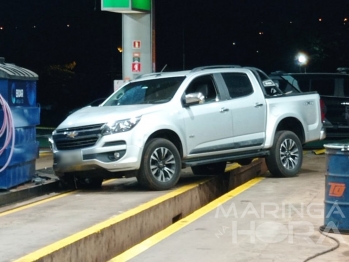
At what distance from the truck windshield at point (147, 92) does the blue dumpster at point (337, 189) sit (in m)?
4.00

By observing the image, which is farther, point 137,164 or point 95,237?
point 137,164

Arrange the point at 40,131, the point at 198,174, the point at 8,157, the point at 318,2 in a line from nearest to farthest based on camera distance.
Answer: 1. the point at 8,157
2. the point at 198,174
3. the point at 40,131
4. the point at 318,2

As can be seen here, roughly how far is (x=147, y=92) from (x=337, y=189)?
15.6ft

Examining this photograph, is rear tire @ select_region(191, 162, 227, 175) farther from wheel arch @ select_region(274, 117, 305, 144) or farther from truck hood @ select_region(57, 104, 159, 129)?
truck hood @ select_region(57, 104, 159, 129)

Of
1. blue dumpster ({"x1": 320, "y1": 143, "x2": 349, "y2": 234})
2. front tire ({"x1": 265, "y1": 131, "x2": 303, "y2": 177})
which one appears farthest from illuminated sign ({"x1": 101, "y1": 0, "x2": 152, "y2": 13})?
blue dumpster ({"x1": 320, "y1": 143, "x2": 349, "y2": 234})

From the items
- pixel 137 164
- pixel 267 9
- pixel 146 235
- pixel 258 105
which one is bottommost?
pixel 146 235

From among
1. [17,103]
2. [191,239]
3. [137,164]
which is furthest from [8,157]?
[191,239]

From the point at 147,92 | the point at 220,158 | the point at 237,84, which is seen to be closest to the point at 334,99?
the point at 237,84

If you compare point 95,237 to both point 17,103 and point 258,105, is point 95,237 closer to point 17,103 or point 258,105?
point 17,103

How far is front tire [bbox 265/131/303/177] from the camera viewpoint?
1236 centimetres

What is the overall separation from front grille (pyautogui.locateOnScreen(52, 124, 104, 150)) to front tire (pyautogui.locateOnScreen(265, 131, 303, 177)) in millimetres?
3238

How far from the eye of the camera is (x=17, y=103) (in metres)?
10.8

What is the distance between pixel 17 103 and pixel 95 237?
148 inches

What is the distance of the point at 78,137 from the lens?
1087 centimetres
